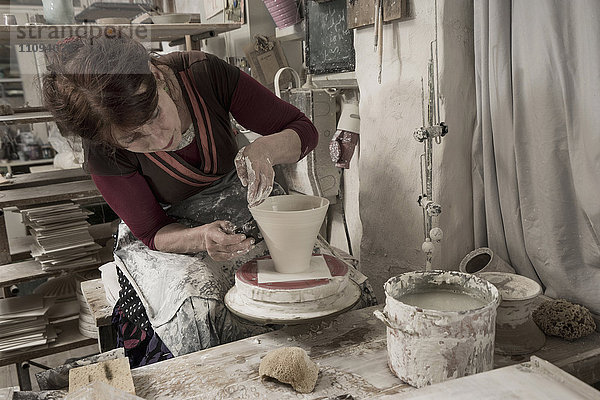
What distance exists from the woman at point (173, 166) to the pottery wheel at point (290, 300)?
129 millimetres

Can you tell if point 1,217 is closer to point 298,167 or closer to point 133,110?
point 298,167

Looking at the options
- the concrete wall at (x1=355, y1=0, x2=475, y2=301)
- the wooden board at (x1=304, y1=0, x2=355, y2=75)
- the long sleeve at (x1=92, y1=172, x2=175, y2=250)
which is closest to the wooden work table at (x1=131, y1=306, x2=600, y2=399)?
the concrete wall at (x1=355, y1=0, x2=475, y2=301)

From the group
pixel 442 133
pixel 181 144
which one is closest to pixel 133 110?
pixel 181 144

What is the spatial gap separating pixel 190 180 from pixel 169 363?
61 cm

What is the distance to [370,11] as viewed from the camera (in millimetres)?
1535

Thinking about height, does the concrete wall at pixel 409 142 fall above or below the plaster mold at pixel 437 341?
above

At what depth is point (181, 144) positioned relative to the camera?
1.48m

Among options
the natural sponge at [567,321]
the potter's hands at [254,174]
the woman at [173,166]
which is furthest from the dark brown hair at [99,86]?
the natural sponge at [567,321]

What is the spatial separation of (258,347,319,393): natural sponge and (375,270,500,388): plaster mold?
0.55 ft

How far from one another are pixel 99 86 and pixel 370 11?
2.77ft

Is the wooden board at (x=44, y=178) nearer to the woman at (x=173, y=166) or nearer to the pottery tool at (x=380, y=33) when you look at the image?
the woman at (x=173, y=166)

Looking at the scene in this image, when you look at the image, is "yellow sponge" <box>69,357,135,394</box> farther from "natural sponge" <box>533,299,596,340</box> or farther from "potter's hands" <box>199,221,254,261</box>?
"natural sponge" <box>533,299,596,340</box>

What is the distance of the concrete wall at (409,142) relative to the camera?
1.34 metres

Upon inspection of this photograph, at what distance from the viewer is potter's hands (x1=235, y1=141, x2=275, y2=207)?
1.26 meters
